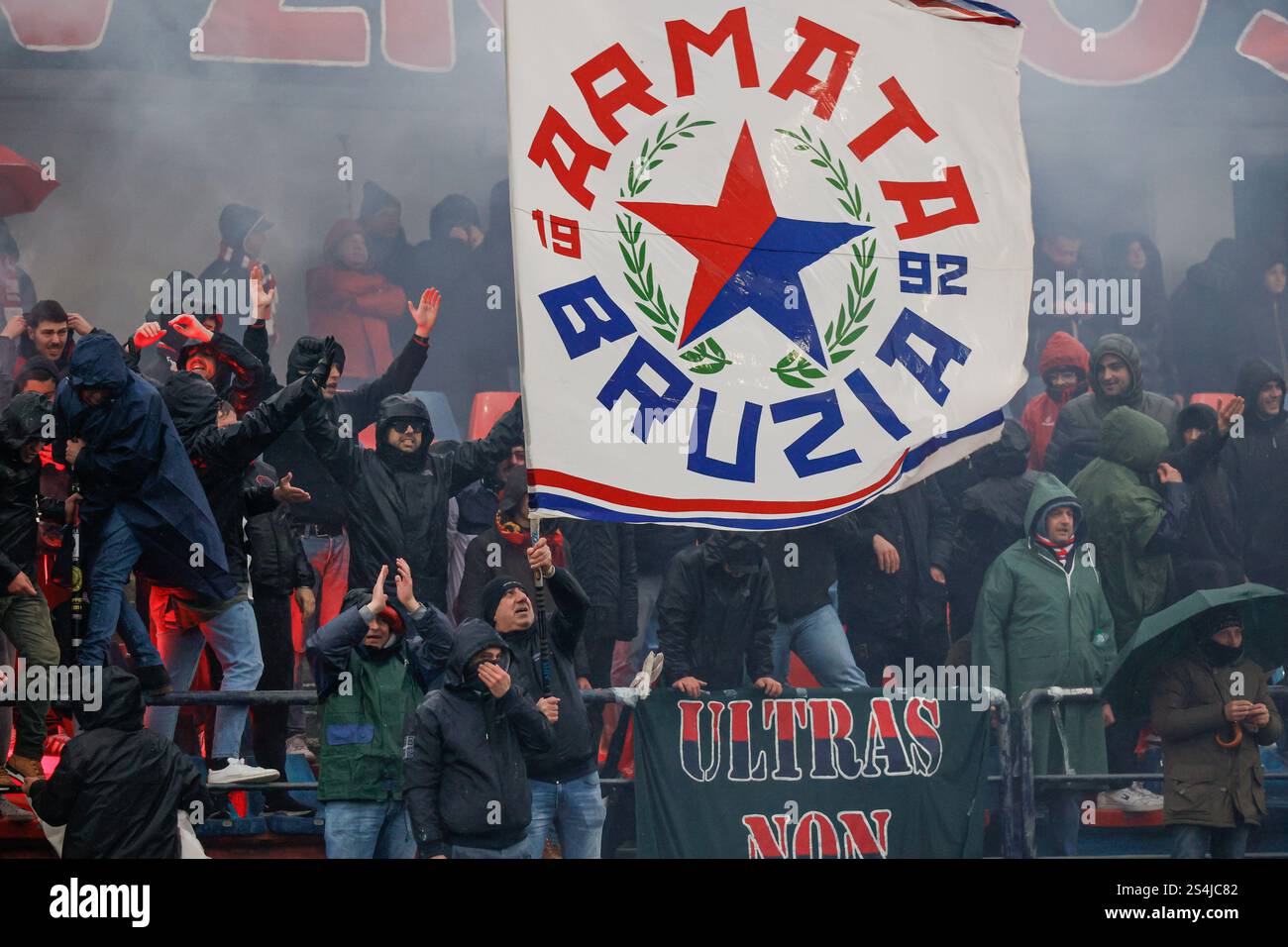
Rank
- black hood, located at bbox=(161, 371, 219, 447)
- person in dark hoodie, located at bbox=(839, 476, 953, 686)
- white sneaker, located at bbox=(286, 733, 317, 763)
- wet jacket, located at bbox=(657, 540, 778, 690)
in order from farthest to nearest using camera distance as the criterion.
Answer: person in dark hoodie, located at bbox=(839, 476, 953, 686) < white sneaker, located at bbox=(286, 733, 317, 763) < wet jacket, located at bbox=(657, 540, 778, 690) < black hood, located at bbox=(161, 371, 219, 447)

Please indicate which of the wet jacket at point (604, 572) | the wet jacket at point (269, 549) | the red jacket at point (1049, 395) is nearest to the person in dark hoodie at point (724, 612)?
the wet jacket at point (604, 572)

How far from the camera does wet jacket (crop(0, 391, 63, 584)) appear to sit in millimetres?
8117

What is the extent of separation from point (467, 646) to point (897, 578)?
90.9 inches

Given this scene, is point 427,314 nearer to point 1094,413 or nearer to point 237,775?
point 237,775

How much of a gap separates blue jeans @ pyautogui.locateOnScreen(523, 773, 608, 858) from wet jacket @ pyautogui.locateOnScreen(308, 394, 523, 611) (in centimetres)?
102

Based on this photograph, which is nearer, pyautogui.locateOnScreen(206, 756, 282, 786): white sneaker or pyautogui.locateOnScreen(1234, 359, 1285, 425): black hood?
pyautogui.locateOnScreen(206, 756, 282, 786): white sneaker

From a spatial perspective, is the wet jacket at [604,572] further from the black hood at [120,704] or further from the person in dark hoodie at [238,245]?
the person in dark hoodie at [238,245]

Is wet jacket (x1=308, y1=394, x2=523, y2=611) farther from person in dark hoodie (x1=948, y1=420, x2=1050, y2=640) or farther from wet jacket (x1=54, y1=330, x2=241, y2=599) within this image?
person in dark hoodie (x1=948, y1=420, x2=1050, y2=640)

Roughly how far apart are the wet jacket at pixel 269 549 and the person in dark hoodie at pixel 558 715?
3.19 feet

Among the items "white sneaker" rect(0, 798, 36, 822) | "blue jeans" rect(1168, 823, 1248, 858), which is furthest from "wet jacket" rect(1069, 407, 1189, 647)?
"white sneaker" rect(0, 798, 36, 822)

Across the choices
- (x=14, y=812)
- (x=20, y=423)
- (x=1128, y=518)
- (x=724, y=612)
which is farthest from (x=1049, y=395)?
(x=14, y=812)

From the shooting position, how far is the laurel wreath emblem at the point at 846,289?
318 inches
